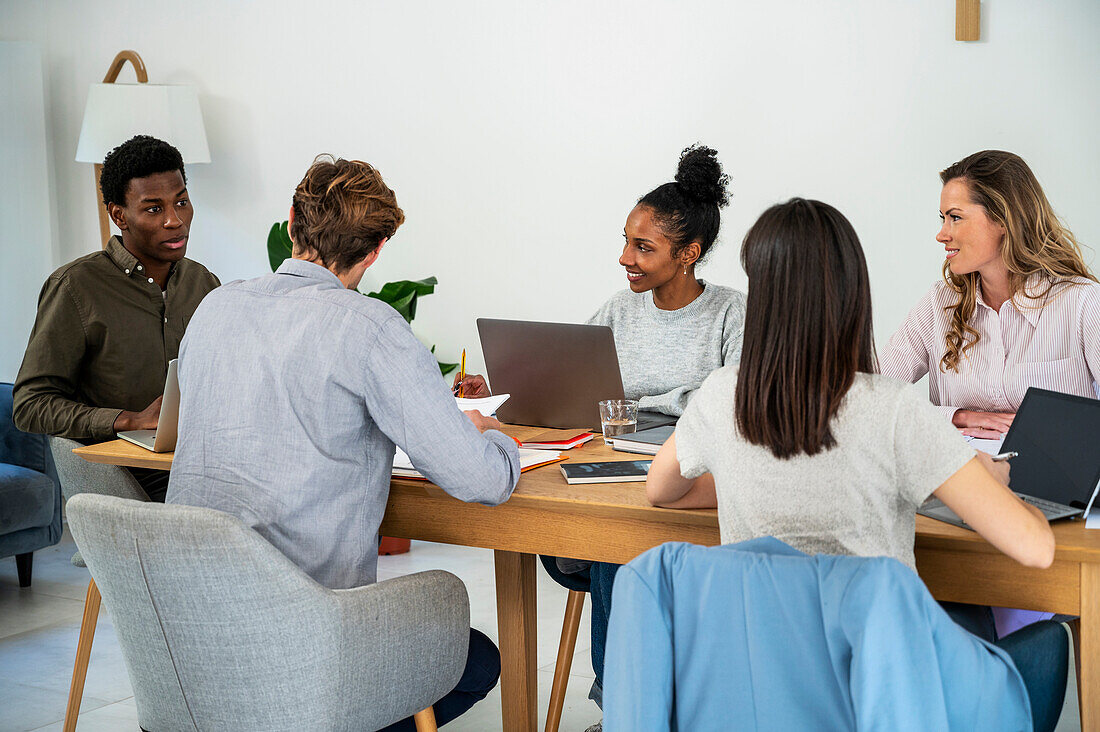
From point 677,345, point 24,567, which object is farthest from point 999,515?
point 24,567

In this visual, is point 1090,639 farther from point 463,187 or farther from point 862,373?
point 463,187

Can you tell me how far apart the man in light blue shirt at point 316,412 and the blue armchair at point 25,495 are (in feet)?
6.68

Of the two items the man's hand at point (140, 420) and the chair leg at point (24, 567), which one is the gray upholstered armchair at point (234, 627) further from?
the chair leg at point (24, 567)

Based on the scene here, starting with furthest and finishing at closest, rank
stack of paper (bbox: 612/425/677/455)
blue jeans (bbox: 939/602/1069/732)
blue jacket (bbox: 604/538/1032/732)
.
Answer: stack of paper (bbox: 612/425/677/455)
blue jeans (bbox: 939/602/1069/732)
blue jacket (bbox: 604/538/1032/732)

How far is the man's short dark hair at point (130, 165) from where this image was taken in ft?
9.05

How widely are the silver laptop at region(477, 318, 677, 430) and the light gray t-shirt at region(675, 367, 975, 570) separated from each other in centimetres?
76

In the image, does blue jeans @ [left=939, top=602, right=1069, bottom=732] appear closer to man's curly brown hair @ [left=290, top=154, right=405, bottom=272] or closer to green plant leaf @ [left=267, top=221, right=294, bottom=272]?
man's curly brown hair @ [left=290, top=154, right=405, bottom=272]

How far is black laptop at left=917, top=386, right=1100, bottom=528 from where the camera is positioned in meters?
1.59

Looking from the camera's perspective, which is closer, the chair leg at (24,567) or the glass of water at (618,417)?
the glass of water at (618,417)

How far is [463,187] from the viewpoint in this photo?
4.08m

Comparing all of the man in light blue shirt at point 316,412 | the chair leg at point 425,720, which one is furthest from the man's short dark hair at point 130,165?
the chair leg at point 425,720

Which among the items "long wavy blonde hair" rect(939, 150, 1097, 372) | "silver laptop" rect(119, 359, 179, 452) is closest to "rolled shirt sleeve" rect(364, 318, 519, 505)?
"silver laptop" rect(119, 359, 179, 452)

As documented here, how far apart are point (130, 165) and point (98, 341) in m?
0.46

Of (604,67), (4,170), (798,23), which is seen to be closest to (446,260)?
(604,67)
